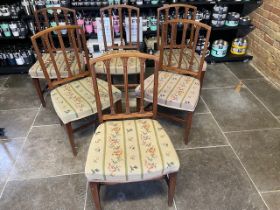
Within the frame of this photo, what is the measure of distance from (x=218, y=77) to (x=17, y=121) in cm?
208

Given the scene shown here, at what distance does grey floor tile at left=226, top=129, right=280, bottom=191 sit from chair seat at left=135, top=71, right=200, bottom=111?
519 mm

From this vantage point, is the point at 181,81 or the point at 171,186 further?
the point at 181,81

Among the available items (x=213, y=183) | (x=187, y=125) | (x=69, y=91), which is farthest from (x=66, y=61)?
(x=213, y=183)

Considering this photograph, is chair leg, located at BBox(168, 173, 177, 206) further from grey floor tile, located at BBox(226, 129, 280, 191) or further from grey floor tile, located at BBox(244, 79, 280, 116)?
grey floor tile, located at BBox(244, 79, 280, 116)

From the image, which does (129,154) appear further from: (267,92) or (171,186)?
(267,92)

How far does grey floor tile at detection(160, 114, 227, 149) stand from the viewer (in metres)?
1.73

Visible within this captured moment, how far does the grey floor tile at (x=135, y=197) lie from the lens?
4.38ft

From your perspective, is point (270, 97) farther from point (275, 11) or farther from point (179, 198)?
point (179, 198)

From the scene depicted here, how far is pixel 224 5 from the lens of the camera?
2.56 m

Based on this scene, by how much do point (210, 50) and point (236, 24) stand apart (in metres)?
0.41

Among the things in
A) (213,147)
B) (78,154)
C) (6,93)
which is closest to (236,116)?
(213,147)

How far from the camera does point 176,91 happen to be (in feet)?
5.17

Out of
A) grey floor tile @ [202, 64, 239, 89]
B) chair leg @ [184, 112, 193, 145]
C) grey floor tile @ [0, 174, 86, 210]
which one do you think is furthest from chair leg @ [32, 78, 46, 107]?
grey floor tile @ [202, 64, 239, 89]

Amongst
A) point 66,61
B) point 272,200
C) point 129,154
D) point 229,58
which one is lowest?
point 272,200
